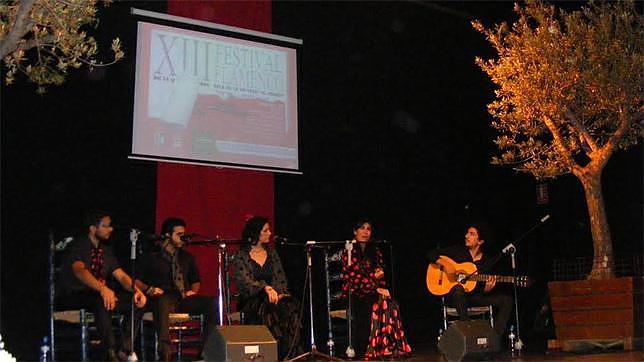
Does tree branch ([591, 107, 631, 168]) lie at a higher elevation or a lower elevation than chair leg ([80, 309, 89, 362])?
higher

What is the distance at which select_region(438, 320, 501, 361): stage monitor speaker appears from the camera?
499 cm

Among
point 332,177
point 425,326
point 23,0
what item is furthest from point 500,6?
point 23,0

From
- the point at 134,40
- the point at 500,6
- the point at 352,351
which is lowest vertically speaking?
the point at 352,351

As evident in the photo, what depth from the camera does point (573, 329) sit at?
623 centimetres

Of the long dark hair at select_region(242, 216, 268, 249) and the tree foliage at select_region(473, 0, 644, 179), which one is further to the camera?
the tree foliage at select_region(473, 0, 644, 179)

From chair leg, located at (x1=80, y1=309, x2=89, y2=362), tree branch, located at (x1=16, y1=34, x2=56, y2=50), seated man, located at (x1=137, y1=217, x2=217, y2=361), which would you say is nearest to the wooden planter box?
seated man, located at (x1=137, y1=217, x2=217, y2=361)

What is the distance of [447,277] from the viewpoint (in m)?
6.07

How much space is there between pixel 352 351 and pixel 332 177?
7.27 ft

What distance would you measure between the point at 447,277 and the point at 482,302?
1.02ft

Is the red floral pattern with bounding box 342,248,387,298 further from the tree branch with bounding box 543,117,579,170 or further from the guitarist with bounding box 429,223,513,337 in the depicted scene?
the tree branch with bounding box 543,117,579,170

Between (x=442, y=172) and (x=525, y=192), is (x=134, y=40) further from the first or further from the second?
(x=525, y=192)

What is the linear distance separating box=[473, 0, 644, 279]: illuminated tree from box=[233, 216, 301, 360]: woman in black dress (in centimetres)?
208

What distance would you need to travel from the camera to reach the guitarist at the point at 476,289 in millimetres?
5871

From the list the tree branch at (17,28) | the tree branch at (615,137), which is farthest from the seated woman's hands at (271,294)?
the tree branch at (615,137)
